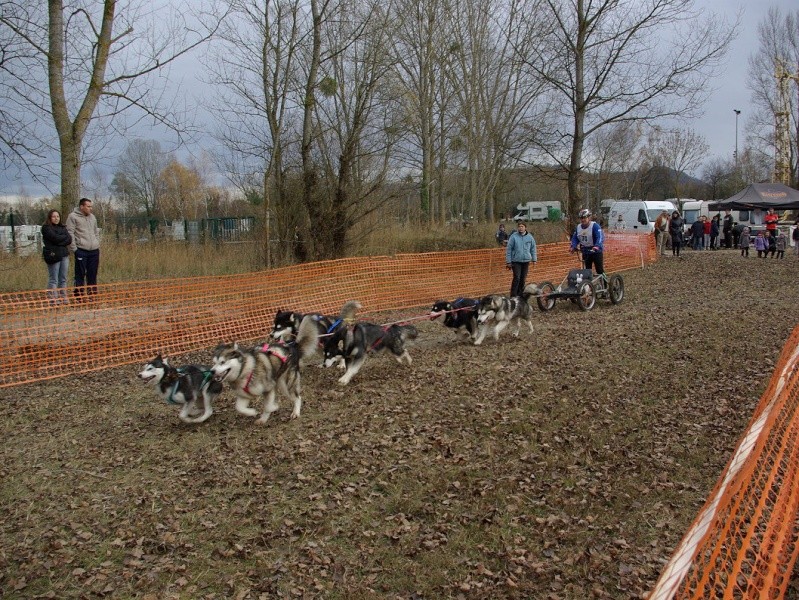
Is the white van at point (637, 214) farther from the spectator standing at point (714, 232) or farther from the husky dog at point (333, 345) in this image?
the husky dog at point (333, 345)

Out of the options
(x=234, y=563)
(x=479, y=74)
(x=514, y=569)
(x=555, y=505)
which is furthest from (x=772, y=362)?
(x=479, y=74)

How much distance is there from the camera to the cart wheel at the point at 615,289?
518 inches

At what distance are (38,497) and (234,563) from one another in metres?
2.00

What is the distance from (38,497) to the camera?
4.98 metres

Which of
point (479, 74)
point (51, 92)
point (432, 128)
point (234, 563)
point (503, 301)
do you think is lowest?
point (234, 563)

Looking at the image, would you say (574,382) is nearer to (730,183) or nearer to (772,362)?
(772,362)

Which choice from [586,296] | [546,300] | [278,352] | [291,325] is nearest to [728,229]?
[586,296]

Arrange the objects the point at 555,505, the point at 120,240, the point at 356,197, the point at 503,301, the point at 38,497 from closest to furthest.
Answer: the point at 555,505 → the point at 38,497 → the point at 503,301 → the point at 356,197 → the point at 120,240

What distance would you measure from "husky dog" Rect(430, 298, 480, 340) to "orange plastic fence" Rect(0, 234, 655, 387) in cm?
332

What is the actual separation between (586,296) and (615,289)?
4.01 ft

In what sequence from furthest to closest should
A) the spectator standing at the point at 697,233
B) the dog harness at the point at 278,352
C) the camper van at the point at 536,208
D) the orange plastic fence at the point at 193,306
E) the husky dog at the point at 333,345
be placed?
the camper van at the point at 536,208 → the spectator standing at the point at 697,233 → the orange plastic fence at the point at 193,306 → the husky dog at the point at 333,345 → the dog harness at the point at 278,352

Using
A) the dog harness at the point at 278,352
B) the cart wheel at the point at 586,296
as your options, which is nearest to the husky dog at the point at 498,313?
the cart wheel at the point at 586,296

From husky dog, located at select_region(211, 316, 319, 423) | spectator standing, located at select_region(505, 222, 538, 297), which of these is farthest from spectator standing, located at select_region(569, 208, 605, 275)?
husky dog, located at select_region(211, 316, 319, 423)

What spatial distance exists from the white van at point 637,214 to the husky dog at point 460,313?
26.0 metres
